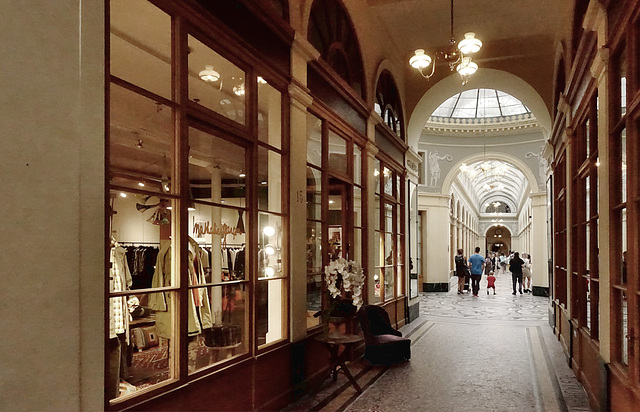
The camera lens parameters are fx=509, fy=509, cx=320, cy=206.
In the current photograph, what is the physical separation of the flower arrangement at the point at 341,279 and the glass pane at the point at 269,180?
1031mm

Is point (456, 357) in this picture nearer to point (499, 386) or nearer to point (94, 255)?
point (499, 386)

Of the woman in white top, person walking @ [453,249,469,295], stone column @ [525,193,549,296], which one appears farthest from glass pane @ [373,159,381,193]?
the woman in white top

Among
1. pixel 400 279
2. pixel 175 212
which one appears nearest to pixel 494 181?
pixel 400 279

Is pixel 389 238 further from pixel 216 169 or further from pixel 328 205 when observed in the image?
pixel 216 169

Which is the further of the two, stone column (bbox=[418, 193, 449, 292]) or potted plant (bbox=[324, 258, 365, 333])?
stone column (bbox=[418, 193, 449, 292])

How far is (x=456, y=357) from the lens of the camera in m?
7.28

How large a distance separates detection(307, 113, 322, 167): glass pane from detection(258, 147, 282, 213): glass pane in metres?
0.78

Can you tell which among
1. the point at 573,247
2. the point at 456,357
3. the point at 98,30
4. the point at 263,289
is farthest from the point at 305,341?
the point at 573,247

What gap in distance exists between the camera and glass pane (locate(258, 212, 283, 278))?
4566 millimetres

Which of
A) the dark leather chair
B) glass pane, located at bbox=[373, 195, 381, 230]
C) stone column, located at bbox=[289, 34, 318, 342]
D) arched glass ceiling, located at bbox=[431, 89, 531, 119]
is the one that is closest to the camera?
stone column, located at bbox=[289, 34, 318, 342]

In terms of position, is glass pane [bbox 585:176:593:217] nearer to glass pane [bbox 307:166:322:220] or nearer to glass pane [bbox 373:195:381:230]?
glass pane [bbox 307:166:322:220]

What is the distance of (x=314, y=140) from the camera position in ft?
19.2

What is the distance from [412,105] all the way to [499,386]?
6.48m

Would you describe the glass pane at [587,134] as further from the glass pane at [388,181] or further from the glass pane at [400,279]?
the glass pane at [400,279]
